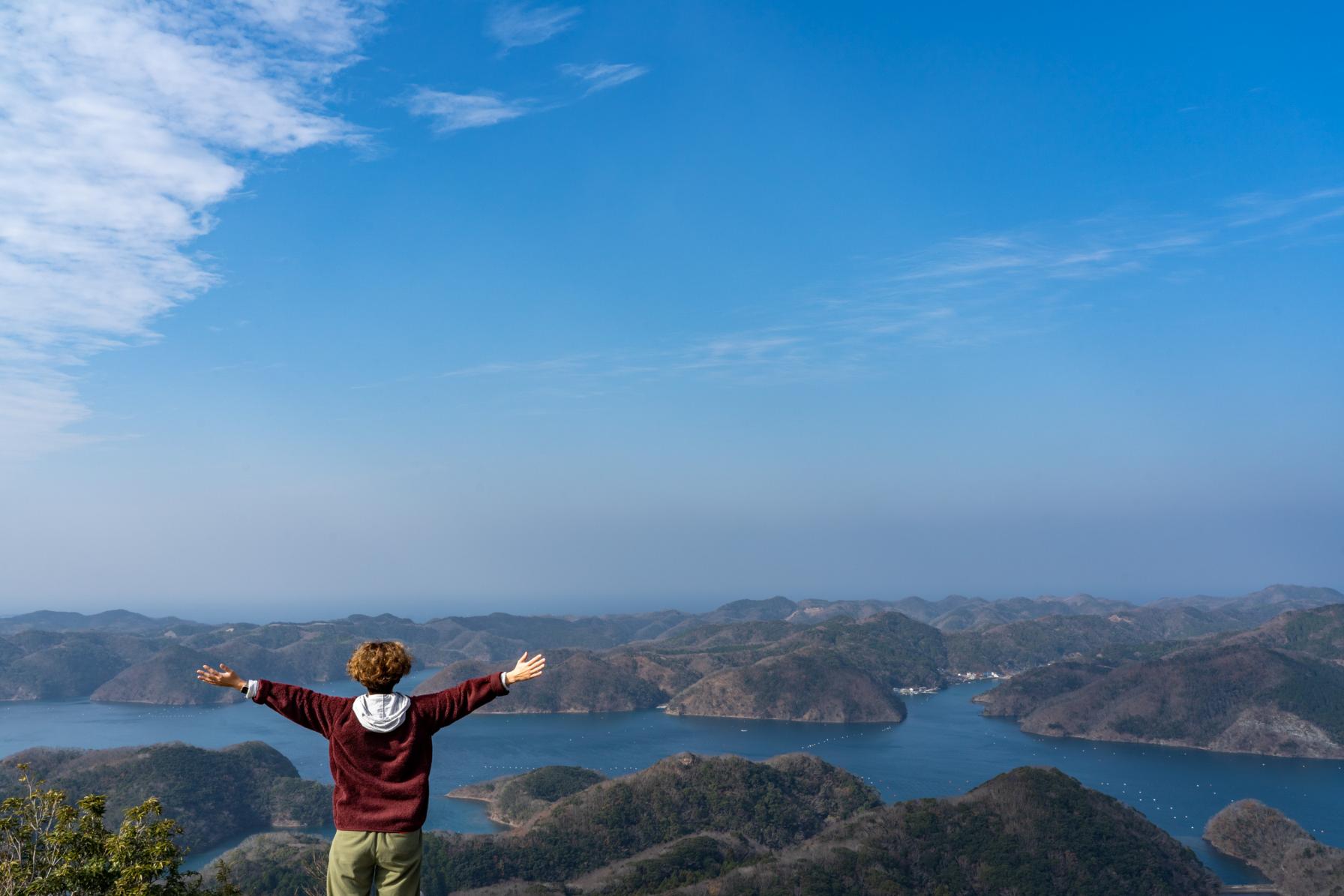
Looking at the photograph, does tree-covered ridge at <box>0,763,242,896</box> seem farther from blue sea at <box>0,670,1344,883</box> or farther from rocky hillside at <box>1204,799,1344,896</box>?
blue sea at <box>0,670,1344,883</box>

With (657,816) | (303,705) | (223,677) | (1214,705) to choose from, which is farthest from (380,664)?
(1214,705)

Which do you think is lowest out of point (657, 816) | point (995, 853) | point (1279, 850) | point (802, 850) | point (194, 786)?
point (1279, 850)

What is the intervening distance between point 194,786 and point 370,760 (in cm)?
10154

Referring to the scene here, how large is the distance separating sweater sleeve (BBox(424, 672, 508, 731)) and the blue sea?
84.0 m

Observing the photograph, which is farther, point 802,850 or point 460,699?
point 802,850

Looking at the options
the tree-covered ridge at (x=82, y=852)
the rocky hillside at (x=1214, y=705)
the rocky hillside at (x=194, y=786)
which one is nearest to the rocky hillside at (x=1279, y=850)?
the rocky hillside at (x=1214, y=705)

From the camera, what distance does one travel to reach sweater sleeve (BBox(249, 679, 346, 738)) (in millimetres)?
4820

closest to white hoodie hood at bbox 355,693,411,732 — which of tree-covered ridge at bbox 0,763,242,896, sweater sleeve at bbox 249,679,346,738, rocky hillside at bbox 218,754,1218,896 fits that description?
sweater sleeve at bbox 249,679,346,738

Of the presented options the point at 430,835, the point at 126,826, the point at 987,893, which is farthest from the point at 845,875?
the point at 126,826

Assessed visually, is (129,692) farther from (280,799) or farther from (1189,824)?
(1189,824)

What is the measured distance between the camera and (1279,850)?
7419 centimetres

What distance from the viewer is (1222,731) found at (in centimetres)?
12838

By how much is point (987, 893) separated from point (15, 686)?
187 m

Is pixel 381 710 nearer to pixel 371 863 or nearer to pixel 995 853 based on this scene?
pixel 371 863
